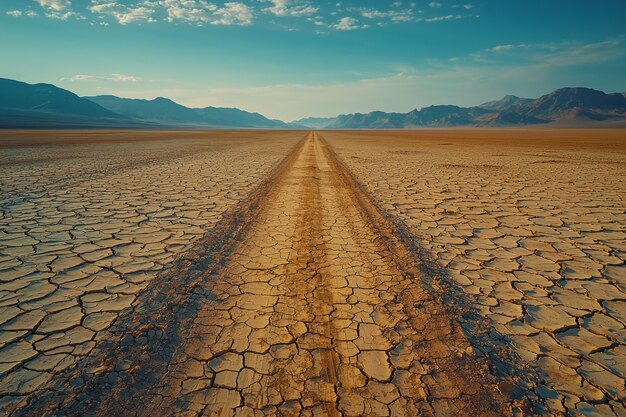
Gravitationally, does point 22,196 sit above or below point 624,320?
above

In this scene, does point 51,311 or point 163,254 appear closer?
point 51,311

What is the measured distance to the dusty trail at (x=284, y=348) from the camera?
1.63 metres

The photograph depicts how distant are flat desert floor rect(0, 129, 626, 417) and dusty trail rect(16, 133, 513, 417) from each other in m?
0.01

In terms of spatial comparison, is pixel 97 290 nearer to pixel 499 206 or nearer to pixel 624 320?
pixel 624 320

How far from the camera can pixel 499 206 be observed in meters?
5.75

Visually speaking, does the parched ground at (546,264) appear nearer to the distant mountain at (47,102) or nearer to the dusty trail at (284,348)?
the dusty trail at (284,348)

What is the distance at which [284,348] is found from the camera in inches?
80.1

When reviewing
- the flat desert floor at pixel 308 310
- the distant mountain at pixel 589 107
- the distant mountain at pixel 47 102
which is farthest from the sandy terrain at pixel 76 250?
the distant mountain at pixel 589 107

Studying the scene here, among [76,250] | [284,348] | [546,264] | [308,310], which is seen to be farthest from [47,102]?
[546,264]

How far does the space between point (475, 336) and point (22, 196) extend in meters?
7.45

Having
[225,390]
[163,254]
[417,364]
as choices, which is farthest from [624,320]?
[163,254]

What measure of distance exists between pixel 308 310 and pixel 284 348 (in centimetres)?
44

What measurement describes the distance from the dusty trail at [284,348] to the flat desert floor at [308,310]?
1cm

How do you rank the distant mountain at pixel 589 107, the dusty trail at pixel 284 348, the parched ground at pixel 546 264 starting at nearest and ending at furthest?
the dusty trail at pixel 284 348
the parched ground at pixel 546 264
the distant mountain at pixel 589 107
